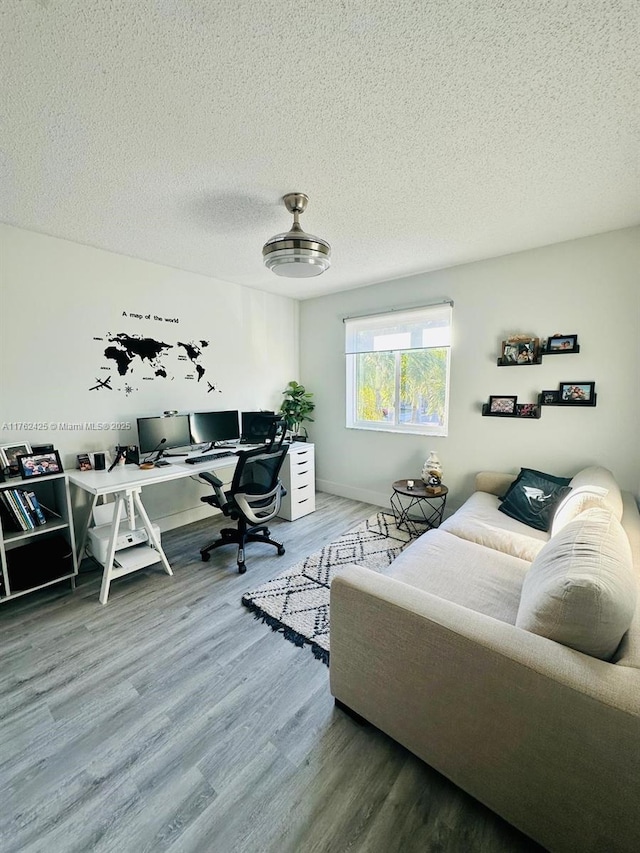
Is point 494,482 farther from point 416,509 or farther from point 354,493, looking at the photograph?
point 354,493

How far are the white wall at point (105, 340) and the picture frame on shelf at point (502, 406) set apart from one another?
8.15 feet

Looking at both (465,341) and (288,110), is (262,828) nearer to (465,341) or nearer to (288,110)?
(288,110)

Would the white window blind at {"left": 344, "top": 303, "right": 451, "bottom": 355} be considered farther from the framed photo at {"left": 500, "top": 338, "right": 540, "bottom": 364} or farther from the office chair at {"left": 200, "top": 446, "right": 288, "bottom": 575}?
the office chair at {"left": 200, "top": 446, "right": 288, "bottom": 575}

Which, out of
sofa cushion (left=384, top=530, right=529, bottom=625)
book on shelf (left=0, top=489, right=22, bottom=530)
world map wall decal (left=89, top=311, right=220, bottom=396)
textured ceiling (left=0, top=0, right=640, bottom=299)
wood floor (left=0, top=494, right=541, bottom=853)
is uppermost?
textured ceiling (left=0, top=0, right=640, bottom=299)

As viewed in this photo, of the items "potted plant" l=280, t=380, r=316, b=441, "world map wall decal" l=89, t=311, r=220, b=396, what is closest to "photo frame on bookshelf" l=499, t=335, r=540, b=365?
"potted plant" l=280, t=380, r=316, b=441

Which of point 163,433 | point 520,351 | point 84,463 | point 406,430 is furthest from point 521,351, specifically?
point 84,463

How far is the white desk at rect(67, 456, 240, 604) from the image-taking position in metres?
2.20

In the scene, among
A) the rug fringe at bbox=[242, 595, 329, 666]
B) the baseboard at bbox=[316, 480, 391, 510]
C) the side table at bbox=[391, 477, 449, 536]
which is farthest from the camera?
the baseboard at bbox=[316, 480, 391, 510]

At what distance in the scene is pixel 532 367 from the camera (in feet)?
9.09

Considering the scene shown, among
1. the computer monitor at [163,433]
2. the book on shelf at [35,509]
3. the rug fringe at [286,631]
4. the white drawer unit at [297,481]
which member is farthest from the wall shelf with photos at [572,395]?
the book on shelf at [35,509]

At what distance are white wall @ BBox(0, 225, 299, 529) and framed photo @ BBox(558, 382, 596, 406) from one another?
9.73 ft

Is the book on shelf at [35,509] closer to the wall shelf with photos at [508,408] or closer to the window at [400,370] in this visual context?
the window at [400,370]

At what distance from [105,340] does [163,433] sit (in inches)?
34.8

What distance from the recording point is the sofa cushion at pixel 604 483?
1859 millimetres
